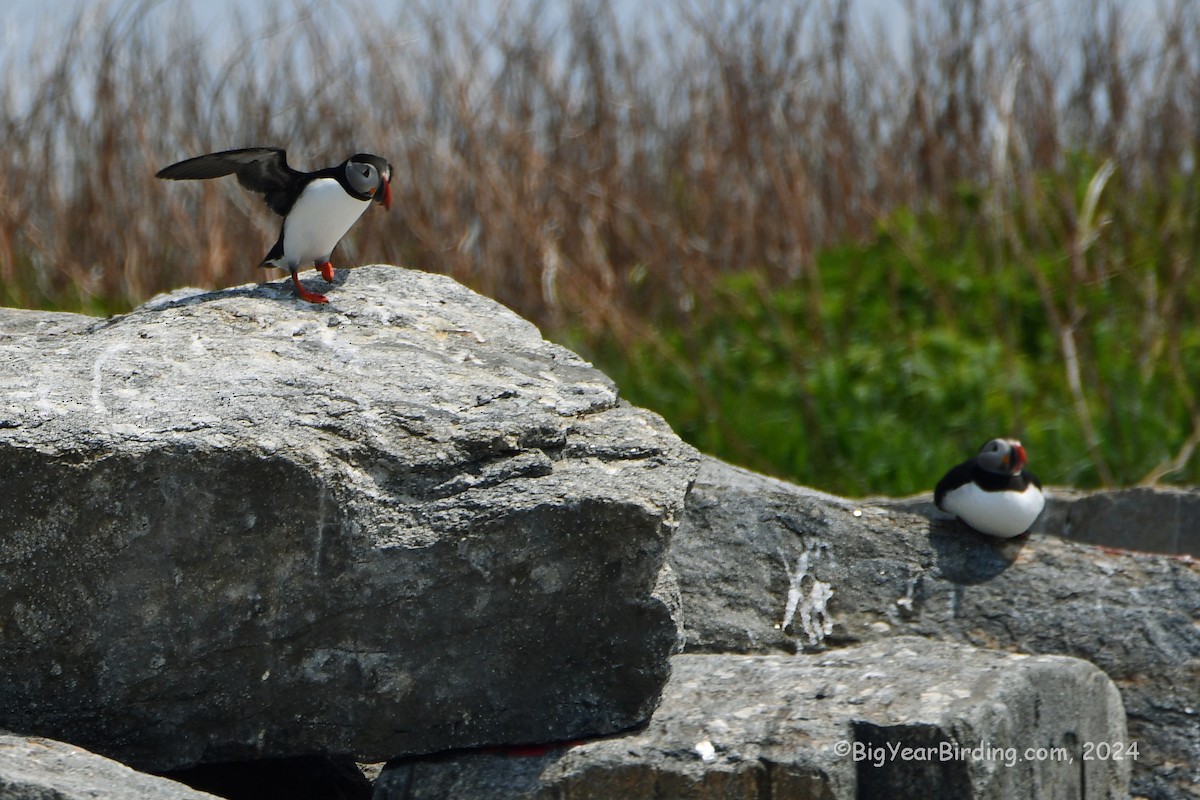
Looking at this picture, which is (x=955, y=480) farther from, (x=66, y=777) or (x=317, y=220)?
(x=66, y=777)

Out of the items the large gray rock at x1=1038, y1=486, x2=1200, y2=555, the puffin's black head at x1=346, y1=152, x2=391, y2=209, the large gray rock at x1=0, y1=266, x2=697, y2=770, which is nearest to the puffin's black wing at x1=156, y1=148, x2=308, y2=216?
the puffin's black head at x1=346, y1=152, x2=391, y2=209

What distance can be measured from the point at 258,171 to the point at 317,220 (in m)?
0.29

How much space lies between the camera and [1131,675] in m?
3.53

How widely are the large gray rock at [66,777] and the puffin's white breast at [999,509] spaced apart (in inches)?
88.3

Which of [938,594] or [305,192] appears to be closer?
[305,192]

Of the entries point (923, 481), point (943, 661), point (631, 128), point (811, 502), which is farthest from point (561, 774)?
point (631, 128)

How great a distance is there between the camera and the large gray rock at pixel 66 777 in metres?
2.26

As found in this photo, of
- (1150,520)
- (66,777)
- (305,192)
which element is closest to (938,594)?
(1150,520)

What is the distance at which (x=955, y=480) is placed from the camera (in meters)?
3.90

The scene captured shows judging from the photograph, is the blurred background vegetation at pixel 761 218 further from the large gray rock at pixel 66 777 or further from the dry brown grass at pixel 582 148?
the large gray rock at pixel 66 777

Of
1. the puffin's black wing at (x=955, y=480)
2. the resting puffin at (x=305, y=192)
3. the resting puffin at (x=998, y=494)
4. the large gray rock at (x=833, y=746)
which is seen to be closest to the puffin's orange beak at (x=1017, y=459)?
the resting puffin at (x=998, y=494)

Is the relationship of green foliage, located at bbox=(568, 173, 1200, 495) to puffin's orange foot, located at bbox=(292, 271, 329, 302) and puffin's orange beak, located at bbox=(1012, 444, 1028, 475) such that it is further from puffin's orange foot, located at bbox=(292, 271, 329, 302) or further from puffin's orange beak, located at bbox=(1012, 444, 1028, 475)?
puffin's orange foot, located at bbox=(292, 271, 329, 302)

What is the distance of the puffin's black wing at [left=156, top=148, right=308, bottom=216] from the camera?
340cm

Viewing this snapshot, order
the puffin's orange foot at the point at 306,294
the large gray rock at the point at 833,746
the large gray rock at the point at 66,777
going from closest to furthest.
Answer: the large gray rock at the point at 66,777
the large gray rock at the point at 833,746
the puffin's orange foot at the point at 306,294
